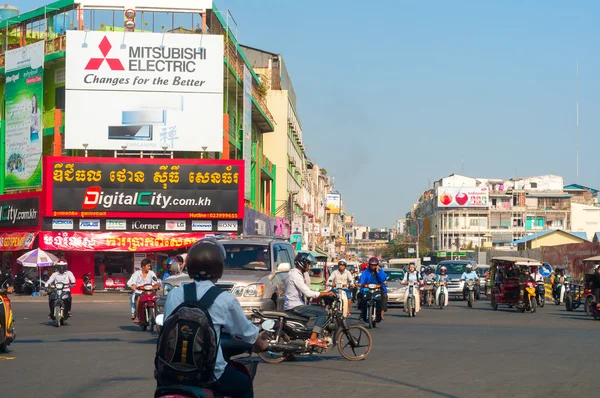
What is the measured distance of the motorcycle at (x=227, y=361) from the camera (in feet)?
15.7

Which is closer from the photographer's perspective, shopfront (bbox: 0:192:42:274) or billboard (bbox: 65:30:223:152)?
shopfront (bbox: 0:192:42:274)

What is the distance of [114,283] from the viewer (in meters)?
44.0

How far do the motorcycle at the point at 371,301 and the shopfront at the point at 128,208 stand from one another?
22.2 metres

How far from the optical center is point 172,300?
5094mm

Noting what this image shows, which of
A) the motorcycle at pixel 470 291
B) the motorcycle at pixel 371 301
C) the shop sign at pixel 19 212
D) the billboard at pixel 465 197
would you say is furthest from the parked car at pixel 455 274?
the billboard at pixel 465 197

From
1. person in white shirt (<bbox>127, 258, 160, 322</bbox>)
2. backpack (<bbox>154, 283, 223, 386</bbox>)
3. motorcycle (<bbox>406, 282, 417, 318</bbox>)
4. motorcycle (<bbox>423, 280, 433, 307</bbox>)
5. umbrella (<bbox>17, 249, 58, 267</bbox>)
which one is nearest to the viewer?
backpack (<bbox>154, 283, 223, 386</bbox>)

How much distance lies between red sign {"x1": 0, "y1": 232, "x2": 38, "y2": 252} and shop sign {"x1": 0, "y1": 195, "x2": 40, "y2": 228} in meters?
0.54

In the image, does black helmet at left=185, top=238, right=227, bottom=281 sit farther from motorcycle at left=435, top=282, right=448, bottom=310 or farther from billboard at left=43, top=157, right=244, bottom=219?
billboard at left=43, top=157, right=244, bottom=219

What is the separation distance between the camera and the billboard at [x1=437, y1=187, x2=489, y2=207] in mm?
135875

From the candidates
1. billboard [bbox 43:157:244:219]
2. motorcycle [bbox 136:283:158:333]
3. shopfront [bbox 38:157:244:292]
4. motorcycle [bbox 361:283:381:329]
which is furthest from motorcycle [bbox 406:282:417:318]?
billboard [bbox 43:157:244:219]

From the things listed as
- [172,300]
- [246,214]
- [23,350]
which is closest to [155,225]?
[246,214]

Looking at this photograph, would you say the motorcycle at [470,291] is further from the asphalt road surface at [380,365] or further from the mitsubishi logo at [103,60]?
the mitsubishi logo at [103,60]

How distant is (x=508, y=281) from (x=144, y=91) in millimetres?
21884

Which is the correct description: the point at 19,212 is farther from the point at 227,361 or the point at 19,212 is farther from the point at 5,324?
the point at 227,361
